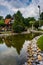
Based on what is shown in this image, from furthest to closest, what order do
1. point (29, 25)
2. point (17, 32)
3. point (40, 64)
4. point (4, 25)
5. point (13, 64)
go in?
point (29, 25) < point (4, 25) < point (17, 32) < point (13, 64) < point (40, 64)

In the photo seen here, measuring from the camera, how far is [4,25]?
96.6 metres

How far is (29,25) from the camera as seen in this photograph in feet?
352

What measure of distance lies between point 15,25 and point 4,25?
27.1 meters

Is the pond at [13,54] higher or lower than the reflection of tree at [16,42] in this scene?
higher

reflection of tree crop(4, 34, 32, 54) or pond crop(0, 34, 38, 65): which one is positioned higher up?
pond crop(0, 34, 38, 65)

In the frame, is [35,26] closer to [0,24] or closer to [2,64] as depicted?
[0,24]

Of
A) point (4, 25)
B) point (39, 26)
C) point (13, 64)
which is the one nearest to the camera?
point (13, 64)

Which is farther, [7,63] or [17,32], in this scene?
[17,32]

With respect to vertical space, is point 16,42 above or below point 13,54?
below

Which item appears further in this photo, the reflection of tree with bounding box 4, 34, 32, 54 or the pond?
the reflection of tree with bounding box 4, 34, 32, 54

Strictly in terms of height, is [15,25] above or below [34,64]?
below

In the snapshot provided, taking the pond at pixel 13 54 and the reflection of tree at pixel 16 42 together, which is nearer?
the pond at pixel 13 54

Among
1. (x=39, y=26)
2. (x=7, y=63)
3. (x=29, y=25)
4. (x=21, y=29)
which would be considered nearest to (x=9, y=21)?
(x=29, y=25)

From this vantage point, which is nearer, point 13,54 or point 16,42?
point 13,54
